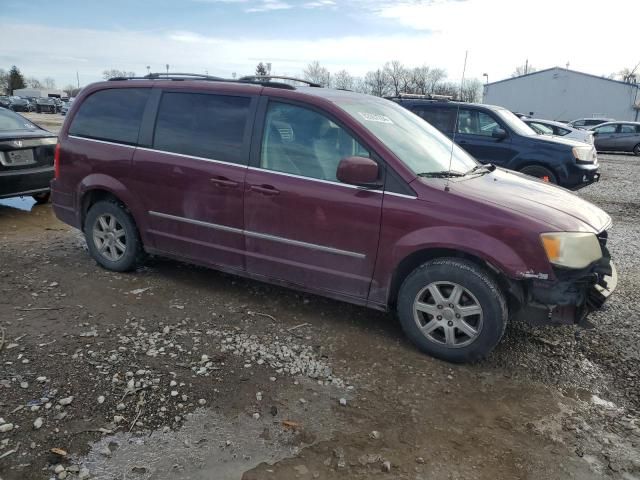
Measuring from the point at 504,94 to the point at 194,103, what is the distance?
54181 mm

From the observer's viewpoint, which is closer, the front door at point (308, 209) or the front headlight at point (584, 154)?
the front door at point (308, 209)

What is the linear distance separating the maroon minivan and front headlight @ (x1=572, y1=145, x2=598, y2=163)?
5.34m

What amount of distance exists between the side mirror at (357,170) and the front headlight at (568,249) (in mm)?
1206

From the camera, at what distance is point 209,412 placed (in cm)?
294

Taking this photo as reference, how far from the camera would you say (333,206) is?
3.76 meters

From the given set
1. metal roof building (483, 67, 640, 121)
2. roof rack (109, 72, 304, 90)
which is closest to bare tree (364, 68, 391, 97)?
metal roof building (483, 67, 640, 121)


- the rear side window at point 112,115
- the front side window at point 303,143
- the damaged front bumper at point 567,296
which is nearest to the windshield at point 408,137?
the front side window at point 303,143

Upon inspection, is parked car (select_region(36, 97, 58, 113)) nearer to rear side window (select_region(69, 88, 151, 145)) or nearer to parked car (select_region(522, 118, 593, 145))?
parked car (select_region(522, 118, 593, 145))

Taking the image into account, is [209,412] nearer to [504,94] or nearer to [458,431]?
[458,431]

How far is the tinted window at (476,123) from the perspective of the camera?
9297 mm

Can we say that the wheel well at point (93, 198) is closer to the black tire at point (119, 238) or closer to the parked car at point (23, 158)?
the black tire at point (119, 238)

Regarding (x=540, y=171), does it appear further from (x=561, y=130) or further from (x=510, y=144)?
(x=561, y=130)

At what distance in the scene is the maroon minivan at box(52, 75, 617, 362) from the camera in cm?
339

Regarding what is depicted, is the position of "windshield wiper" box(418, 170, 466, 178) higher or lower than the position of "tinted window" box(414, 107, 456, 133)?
lower
